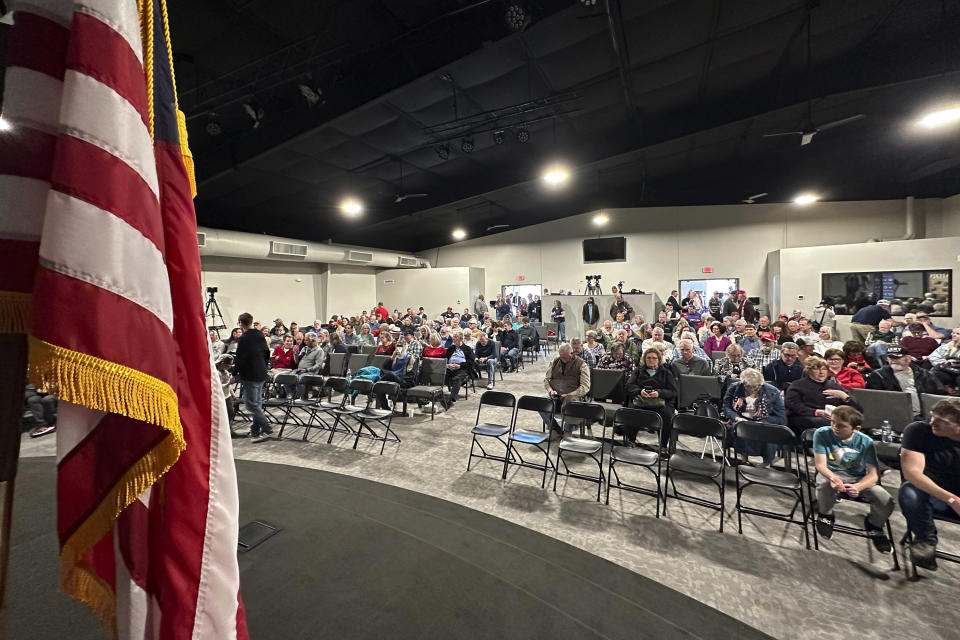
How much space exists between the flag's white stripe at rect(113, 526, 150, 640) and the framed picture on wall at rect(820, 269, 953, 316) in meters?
14.6

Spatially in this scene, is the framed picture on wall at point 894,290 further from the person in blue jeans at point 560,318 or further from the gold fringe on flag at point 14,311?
the gold fringe on flag at point 14,311

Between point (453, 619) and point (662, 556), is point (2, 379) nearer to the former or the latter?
point (453, 619)

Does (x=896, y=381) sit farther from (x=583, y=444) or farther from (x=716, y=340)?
(x=583, y=444)

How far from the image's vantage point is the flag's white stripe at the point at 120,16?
2.68 ft

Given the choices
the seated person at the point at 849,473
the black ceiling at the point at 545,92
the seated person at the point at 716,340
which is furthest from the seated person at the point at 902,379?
the black ceiling at the point at 545,92

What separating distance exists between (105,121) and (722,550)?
13.8 feet

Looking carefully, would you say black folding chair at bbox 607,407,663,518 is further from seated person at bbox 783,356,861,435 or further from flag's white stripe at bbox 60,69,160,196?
flag's white stripe at bbox 60,69,160,196

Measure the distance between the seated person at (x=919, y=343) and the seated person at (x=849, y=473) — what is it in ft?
15.1

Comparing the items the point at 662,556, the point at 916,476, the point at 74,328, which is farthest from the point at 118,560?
the point at 916,476

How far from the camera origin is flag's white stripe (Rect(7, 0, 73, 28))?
2.76 ft

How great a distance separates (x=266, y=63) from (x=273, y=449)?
5.51 m

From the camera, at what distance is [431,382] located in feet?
23.2

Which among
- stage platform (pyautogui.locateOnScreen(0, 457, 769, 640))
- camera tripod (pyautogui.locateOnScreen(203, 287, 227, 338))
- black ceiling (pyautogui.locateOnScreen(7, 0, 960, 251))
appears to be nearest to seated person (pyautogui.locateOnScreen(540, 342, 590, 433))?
stage platform (pyautogui.locateOnScreen(0, 457, 769, 640))

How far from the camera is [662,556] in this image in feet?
10.1
